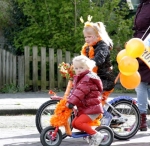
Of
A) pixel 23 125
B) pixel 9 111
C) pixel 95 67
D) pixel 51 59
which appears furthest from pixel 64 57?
pixel 95 67

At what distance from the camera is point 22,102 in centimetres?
1163

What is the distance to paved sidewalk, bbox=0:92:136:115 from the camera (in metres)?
10.7

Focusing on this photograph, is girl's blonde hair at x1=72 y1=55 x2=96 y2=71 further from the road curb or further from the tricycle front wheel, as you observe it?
the road curb

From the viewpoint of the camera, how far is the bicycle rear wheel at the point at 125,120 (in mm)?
8133

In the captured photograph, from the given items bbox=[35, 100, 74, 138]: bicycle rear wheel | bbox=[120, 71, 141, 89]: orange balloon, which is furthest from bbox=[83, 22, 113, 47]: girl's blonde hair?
bbox=[35, 100, 74, 138]: bicycle rear wheel

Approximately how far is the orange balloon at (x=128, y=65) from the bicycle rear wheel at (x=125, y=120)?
593mm

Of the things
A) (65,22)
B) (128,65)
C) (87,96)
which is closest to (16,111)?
(128,65)

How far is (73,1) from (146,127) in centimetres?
634

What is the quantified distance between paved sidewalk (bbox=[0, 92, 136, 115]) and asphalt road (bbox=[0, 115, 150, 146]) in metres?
1.02

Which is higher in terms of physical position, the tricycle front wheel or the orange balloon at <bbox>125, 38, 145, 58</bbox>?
the orange balloon at <bbox>125, 38, 145, 58</bbox>

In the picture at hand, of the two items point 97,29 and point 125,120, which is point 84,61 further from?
point 125,120

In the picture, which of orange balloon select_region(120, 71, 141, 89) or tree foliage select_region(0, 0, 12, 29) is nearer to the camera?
orange balloon select_region(120, 71, 141, 89)

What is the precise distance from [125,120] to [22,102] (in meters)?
3.89

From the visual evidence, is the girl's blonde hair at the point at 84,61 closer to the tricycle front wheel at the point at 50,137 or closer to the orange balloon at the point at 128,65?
the orange balloon at the point at 128,65
